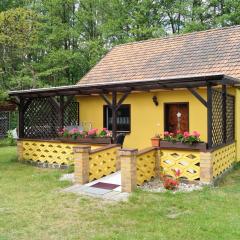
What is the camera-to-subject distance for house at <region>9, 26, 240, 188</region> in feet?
32.7

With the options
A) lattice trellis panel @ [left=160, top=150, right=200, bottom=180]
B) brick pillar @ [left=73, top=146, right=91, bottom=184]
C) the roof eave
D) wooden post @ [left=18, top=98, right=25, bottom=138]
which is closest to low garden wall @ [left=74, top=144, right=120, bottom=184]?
brick pillar @ [left=73, top=146, right=91, bottom=184]

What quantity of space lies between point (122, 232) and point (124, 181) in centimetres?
249

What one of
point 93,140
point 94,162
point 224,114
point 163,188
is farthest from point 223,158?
point 93,140

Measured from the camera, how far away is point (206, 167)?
8.16m

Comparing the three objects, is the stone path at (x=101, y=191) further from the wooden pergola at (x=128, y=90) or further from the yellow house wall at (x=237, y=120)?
the yellow house wall at (x=237, y=120)

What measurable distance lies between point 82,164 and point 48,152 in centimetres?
355

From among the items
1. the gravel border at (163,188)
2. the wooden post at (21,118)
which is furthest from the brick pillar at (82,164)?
the wooden post at (21,118)

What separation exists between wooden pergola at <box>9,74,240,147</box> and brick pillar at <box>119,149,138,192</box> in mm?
2010

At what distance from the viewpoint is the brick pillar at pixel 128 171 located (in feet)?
25.2

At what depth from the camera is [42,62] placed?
28000mm

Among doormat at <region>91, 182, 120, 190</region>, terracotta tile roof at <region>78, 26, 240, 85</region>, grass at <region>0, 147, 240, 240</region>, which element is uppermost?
terracotta tile roof at <region>78, 26, 240, 85</region>

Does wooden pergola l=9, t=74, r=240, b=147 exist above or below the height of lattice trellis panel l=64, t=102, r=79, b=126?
above

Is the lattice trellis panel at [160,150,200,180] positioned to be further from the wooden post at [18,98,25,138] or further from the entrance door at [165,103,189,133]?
the wooden post at [18,98,25,138]

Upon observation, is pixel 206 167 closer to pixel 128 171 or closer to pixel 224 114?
pixel 128 171
